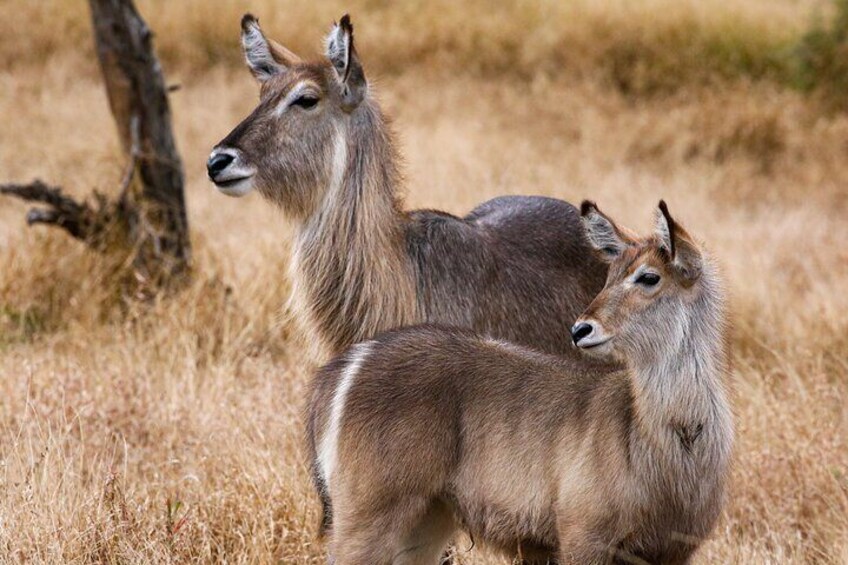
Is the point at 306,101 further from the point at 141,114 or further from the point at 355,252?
the point at 141,114

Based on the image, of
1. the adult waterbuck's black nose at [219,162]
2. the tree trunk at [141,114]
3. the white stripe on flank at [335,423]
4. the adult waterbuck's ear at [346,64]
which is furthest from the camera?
the tree trunk at [141,114]

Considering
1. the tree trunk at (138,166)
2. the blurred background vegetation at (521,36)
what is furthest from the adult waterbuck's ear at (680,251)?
the blurred background vegetation at (521,36)

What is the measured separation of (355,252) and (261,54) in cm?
96

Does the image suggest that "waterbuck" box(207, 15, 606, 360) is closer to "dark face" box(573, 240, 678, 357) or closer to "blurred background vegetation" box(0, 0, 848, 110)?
"dark face" box(573, 240, 678, 357)

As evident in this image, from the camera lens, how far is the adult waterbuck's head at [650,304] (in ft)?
12.6

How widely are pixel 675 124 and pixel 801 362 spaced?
315 inches

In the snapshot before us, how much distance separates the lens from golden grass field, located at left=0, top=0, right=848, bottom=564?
4.76 meters

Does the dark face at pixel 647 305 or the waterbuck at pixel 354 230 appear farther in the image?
the waterbuck at pixel 354 230

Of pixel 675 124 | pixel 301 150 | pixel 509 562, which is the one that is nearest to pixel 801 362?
pixel 509 562

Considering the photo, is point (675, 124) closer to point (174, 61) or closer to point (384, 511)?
point (174, 61)

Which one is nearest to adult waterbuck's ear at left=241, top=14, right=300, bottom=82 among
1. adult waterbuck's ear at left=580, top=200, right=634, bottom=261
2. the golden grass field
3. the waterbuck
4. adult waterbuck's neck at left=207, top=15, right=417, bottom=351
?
the waterbuck

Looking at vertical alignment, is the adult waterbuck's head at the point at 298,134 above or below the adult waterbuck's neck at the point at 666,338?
above

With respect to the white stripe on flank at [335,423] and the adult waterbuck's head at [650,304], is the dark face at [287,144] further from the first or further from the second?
the adult waterbuck's head at [650,304]

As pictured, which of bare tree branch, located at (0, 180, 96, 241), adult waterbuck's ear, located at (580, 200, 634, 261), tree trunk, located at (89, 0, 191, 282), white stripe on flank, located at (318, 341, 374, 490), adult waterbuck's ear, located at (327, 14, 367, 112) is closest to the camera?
white stripe on flank, located at (318, 341, 374, 490)
